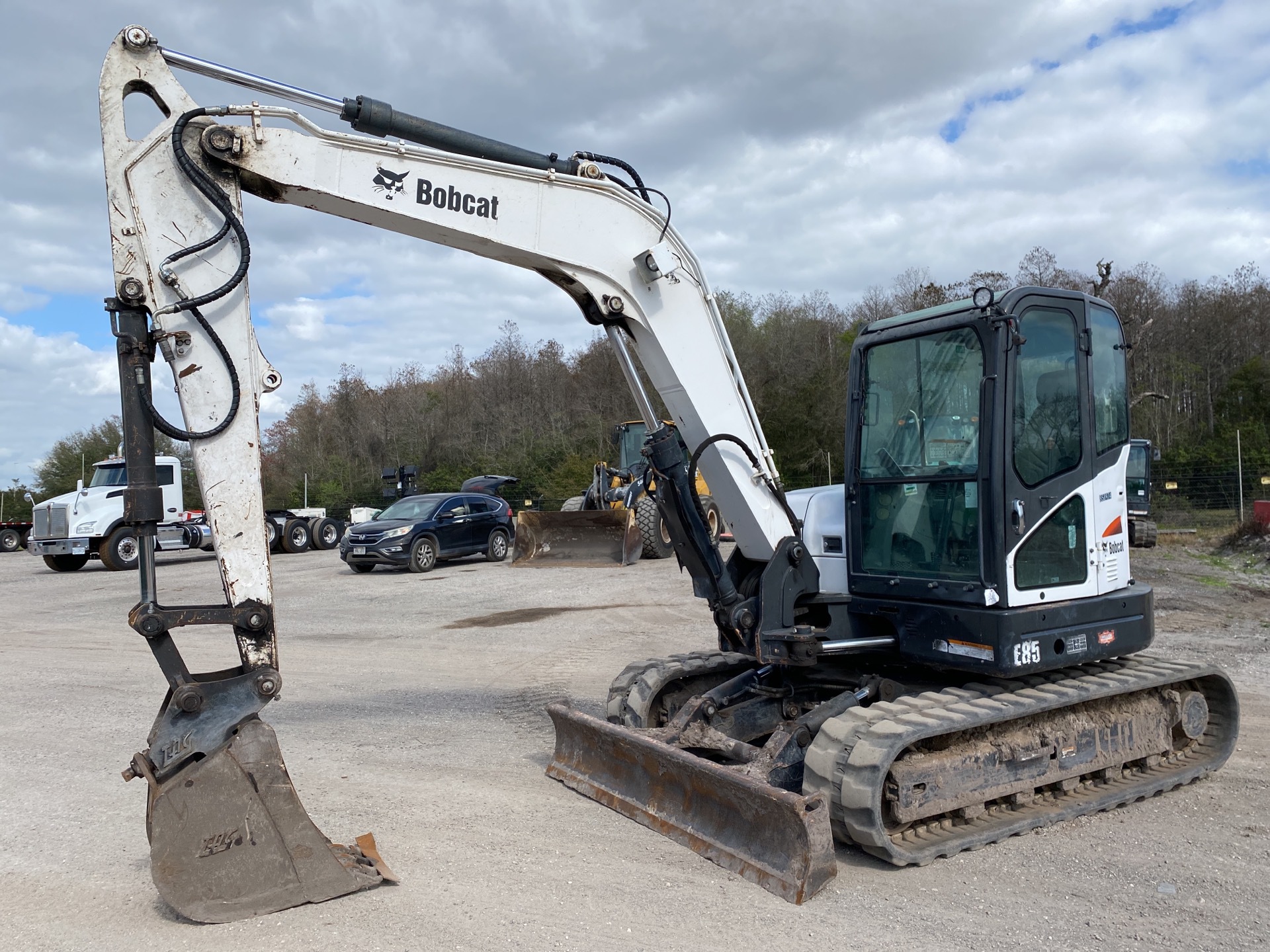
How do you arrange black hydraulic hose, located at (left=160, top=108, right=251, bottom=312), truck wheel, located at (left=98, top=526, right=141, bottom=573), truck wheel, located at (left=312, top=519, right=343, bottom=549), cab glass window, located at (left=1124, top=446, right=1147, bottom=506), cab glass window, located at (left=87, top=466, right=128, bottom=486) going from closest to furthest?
black hydraulic hose, located at (left=160, top=108, right=251, bottom=312) → cab glass window, located at (left=1124, top=446, right=1147, bottom=506) → truck wheel, located at (left=98, top=526, right=141, bottom=573) → cab glass window, located at (left=87, top=466, right=128, bottom=486) → truck wheel, located at (left=312, top=519, right=343, bottom=549)

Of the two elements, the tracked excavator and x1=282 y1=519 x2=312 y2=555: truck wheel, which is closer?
the tracked excavator

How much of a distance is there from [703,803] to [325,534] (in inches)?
923

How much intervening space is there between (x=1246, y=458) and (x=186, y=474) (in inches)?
1298

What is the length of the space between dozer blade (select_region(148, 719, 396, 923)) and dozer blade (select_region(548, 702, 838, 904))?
62.5 inches

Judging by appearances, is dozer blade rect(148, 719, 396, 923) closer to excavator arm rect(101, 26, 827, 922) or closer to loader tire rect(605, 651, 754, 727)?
excavator arm rect(101, 26, 827, 922)

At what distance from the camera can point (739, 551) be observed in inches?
222

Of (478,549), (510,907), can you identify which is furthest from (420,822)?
(478,549)

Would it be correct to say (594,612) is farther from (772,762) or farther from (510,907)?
(510,907)

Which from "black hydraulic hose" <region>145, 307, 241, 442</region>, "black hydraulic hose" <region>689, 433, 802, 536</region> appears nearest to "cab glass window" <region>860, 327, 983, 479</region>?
"black hydraulic hose" <region>689, 433, 802, 536</region>

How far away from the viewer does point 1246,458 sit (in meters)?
28.8

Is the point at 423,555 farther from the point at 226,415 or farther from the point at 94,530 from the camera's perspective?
the point at 226,415

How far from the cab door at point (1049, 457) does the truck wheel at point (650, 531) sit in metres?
13.7

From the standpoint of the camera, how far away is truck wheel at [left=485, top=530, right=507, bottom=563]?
2117 cm

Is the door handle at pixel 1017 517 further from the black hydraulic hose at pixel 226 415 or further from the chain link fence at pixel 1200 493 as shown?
the chain link fence at pixel 1200 493
